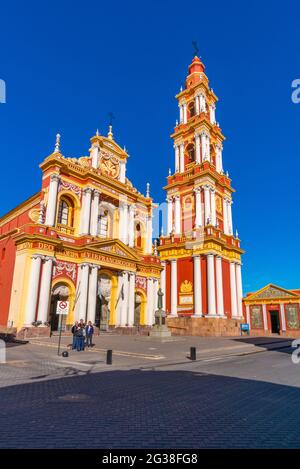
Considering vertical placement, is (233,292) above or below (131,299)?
above

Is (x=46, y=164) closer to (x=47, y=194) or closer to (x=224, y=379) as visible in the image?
(x=47, y=194)

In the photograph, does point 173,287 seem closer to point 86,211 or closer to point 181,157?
point 86,211

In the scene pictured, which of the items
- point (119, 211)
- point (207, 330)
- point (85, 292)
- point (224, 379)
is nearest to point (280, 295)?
point (207, 330)

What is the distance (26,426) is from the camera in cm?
506

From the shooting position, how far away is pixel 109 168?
3378cm

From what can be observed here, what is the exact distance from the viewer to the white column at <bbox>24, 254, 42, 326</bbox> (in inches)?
891

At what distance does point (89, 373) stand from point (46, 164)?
22383 millimetres

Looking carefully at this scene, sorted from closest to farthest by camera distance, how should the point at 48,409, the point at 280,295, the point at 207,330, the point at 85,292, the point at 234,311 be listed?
the point at 48,409 → the point at 85,292 → the point at 207,330 → the point at 234,311 → the point at 280,295

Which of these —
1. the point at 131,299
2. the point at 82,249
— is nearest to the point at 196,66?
the point at 82,249

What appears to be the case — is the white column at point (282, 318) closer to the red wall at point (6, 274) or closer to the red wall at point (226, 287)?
the red wall at point (226, 287)

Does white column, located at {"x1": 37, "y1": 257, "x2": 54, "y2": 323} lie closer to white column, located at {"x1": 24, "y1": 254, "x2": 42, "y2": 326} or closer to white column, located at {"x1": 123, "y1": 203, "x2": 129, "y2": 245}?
white column, located at {"x1": 24, "y1": 254, "x2": 42, "y2": 326}

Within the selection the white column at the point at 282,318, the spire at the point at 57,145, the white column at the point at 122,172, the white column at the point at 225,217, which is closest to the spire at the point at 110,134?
the white column at the point at 122,172

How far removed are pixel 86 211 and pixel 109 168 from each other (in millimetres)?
7136

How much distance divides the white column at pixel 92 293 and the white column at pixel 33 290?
4.91m
